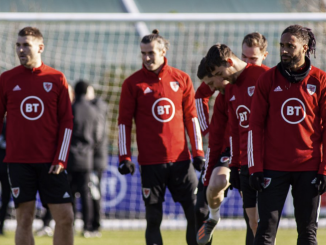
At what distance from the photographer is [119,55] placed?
12023 millimetres

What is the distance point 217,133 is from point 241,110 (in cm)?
59

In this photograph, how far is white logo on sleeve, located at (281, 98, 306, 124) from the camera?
16.8 feet

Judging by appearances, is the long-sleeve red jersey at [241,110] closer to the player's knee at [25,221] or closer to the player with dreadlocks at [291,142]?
the player with dreadlocks at [291,142]

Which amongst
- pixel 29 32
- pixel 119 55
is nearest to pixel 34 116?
pixel 29 32

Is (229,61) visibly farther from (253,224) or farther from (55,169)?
(55,169)

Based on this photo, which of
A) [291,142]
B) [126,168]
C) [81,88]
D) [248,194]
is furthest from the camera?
[81,88]

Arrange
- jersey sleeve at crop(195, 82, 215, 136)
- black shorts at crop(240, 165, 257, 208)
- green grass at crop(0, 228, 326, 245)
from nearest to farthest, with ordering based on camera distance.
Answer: black shorts at crop(240, 165, 257, 208) < jersey sleeve at crop(195, 82, 215, 136) < green grass at crop(0, 228, 326, 245)

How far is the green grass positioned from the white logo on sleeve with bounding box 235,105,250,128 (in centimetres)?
341

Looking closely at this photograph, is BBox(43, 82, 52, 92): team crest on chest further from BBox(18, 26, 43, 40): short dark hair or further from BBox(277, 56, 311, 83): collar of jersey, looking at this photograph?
BBox(277, 56, 311, 83): collar of jersey

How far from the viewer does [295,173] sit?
512cm

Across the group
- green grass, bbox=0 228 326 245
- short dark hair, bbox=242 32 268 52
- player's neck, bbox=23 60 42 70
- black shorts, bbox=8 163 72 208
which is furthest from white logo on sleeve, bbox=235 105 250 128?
green grass, bbox=0 228 326 245

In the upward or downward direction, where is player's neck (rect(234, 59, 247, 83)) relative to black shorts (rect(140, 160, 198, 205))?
upward

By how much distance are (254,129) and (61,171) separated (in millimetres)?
2038

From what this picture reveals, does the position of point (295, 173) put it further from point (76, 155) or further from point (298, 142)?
point (76, 155)
